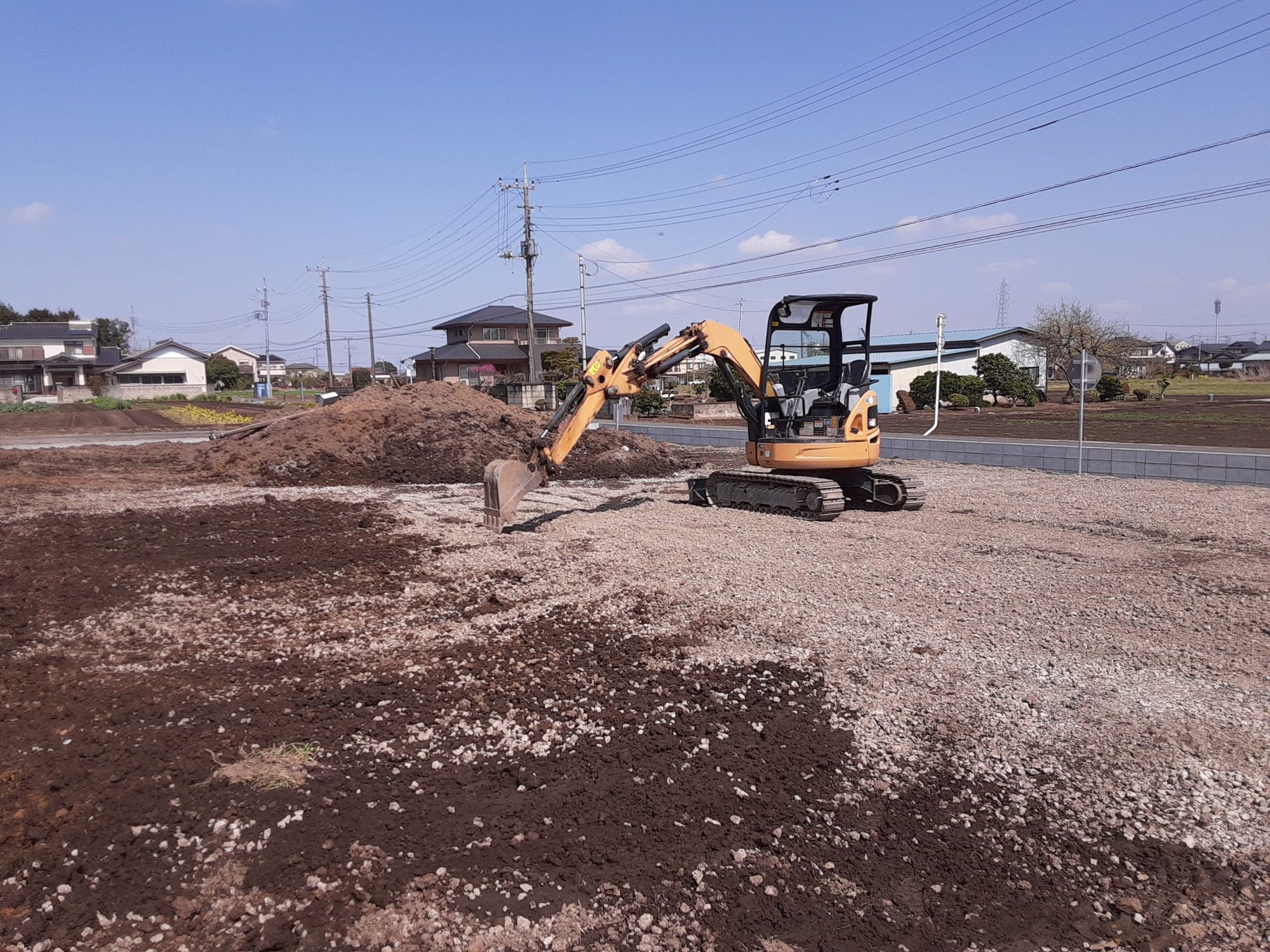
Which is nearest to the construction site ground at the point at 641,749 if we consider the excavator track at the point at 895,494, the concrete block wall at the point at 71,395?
the excavator track at the point at 895,494

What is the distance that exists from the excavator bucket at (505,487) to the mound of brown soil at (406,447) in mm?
5867

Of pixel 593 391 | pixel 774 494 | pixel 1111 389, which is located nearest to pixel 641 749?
pixel 593 391

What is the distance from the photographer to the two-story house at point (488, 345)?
5344 cm

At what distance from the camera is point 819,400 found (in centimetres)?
1116

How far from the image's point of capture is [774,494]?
1134cm

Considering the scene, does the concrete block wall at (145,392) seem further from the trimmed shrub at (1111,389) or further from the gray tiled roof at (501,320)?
the trimmed shrub at (1111,389)

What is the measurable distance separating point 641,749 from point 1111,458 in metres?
13.3

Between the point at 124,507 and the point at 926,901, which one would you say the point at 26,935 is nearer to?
the point at 926,901

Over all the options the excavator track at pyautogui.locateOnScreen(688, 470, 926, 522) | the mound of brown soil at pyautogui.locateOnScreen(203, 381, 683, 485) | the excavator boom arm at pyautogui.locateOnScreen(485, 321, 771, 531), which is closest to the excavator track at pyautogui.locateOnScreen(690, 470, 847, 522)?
the excavator track at pyautogui.locateOnScreen(688, 470, 926, 522)

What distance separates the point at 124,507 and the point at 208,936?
11.3 metres

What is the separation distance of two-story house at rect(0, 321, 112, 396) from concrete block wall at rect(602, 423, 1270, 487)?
188ft

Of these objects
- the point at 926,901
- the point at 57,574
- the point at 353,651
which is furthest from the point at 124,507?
the point at 926,901

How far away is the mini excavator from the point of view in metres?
10.6

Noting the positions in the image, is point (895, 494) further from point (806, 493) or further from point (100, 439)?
point (100, 439)
